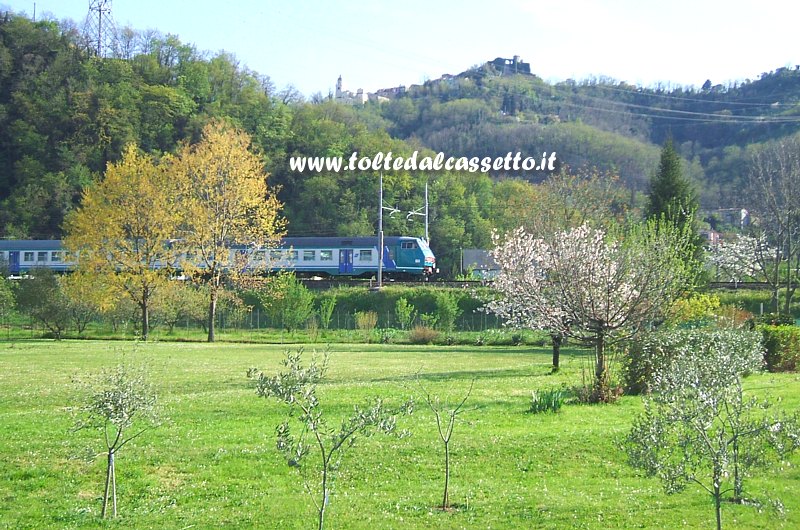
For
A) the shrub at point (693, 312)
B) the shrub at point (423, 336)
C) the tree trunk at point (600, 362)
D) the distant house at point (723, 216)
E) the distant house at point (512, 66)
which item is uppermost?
the distant house at point (512, 66)

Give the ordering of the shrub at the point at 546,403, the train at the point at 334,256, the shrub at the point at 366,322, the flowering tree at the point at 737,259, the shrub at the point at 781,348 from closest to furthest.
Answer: the shrub at the point at 546,403 → the shrub at the point at 781,348 → the shrub at the point at 366,322 → the flowering tree at the point at 737,259 → the train at the point at 334,256

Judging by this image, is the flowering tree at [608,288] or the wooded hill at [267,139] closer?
the flowering tree at [608,288]

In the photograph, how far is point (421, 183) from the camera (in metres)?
69.3

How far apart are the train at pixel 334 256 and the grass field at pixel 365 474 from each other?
3404cm

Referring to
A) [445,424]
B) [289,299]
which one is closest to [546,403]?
[445,424]

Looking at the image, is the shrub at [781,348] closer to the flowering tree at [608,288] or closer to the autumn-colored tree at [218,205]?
the flowering tree at [608,288]

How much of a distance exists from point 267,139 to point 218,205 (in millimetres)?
38730

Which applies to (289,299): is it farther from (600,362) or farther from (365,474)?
(365,474)

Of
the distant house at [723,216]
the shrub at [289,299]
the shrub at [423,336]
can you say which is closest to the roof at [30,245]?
A: the shrub at [289,299]

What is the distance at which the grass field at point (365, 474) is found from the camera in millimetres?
8609

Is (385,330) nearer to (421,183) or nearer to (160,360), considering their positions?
(160,360)

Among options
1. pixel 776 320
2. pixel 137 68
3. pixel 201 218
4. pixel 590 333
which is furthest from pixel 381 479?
pixel 137 68

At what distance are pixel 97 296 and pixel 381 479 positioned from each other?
27.6 m

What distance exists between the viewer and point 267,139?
242ft
